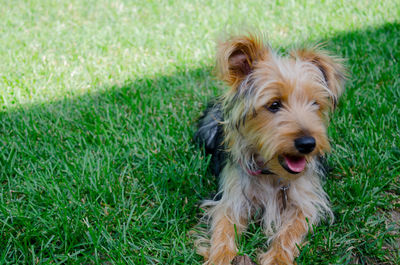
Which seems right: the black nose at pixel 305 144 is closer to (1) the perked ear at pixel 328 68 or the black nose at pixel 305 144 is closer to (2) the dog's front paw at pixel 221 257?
(1) the perked ear at pixel 328 68

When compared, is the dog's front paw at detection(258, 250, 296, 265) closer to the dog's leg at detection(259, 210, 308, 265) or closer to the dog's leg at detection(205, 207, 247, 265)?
the dog's leg at detection(259, 210, 308, 265)

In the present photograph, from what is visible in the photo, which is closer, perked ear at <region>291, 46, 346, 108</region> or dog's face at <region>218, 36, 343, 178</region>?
dog's face at <region>218, 36, 343, 178</region>

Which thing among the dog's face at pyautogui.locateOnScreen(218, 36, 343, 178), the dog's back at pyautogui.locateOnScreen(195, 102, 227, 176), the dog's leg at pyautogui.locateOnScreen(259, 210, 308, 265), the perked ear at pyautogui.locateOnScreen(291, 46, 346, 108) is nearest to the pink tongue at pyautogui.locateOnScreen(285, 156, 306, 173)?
the dog's face at pyautogui.locateOnScreen(218, 36, 343, 178)

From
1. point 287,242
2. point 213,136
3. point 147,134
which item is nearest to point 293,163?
point 287,242

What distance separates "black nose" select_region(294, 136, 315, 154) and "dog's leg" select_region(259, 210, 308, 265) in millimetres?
596

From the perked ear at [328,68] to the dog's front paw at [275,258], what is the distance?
1.10 m

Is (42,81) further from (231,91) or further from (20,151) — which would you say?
(231,91)

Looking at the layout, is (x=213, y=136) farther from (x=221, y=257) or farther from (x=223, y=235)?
(x=221, y=257)

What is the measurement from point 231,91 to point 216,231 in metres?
0.96

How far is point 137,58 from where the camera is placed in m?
5.13

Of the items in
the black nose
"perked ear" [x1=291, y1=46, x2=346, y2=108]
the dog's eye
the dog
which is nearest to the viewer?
the black nose

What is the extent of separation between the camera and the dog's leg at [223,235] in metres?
2.29

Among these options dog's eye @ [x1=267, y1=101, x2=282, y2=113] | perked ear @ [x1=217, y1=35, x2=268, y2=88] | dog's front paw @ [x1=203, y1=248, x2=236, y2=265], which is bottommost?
dog's front paw @ [x1=203, y1=248, x2=236, y2=265]

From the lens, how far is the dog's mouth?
2.32m
